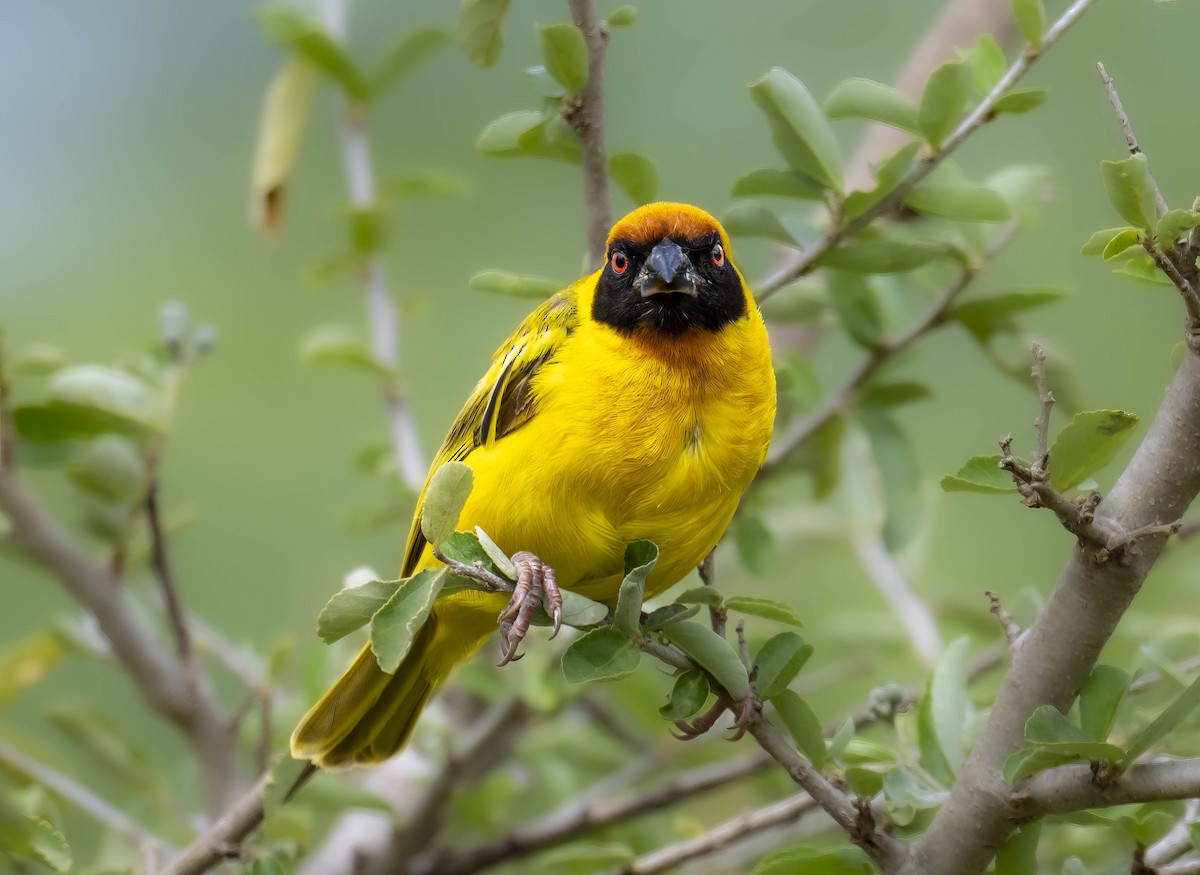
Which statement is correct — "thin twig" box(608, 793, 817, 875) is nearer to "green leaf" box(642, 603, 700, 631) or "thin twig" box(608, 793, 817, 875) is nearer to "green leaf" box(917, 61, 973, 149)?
"green leaf" box(642, 603, 700, 631)

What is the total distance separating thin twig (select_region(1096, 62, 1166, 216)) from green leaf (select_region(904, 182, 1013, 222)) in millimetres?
594

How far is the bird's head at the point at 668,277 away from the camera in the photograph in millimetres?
2516

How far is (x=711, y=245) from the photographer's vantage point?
8.65 ft

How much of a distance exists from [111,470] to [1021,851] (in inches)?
73.0

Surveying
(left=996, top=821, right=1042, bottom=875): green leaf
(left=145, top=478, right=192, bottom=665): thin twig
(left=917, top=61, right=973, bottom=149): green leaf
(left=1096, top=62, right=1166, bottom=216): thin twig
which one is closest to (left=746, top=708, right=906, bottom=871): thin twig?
(left=996, top=821, right=1042, bottom=875): green leaf

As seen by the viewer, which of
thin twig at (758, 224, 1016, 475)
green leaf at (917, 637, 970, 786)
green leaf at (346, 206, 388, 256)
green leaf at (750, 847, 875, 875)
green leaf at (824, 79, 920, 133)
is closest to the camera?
green leaf at (750, 847, 875, 875)

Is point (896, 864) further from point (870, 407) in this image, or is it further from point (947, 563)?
point (947, 563)

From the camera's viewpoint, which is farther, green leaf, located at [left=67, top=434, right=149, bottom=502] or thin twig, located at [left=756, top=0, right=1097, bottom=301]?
green leaf, located at [left=67, top=434, right=149, bottom=502]

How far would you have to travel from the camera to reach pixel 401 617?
1.66 metres

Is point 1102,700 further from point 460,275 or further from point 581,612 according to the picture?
point 460,275

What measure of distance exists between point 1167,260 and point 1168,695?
41.3 inches

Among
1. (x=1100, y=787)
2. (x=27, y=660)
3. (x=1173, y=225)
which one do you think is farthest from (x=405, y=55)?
(x=1100, y=787)

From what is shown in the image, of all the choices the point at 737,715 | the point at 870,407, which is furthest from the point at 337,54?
the point at 737,715

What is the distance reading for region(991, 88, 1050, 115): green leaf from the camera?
2.21 m
